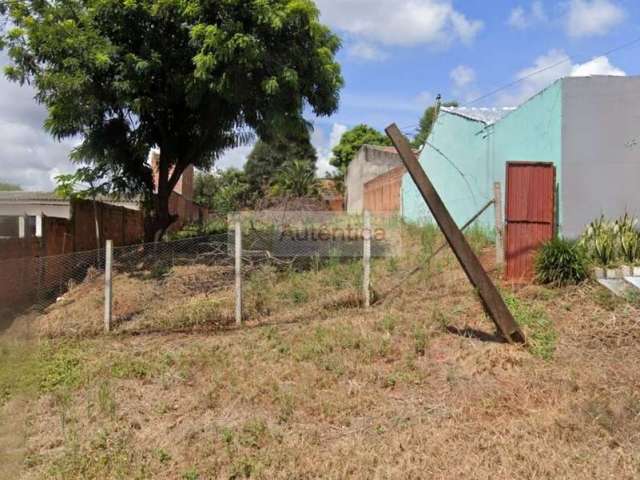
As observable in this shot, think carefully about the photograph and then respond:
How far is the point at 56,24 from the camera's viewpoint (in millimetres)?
8781

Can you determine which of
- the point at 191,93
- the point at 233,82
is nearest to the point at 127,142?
the point at 191,93

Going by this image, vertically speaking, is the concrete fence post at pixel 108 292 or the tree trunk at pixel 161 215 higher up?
the tree trunk at pixel 161 215

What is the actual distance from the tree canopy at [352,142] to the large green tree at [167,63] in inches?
1202

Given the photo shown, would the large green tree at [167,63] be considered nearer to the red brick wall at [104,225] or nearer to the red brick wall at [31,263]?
the red brick wall at [104,225]

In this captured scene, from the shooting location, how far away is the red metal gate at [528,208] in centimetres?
744

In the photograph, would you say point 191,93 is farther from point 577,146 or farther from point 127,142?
point 577,146

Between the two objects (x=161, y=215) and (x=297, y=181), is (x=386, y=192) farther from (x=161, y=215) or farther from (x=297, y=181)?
(x=297, y=181)

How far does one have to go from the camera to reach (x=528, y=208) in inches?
296

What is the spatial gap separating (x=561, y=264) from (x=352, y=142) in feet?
118

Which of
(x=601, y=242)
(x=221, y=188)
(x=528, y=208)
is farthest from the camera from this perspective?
(x=221, y=188)

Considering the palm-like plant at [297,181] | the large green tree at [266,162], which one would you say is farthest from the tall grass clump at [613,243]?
the large green tree at [266,162]

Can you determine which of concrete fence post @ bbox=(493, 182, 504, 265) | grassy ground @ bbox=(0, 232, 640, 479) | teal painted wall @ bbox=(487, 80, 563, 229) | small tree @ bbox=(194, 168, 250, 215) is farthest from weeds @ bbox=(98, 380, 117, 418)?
small tree @ bbox=(194, 168, 250, 215)

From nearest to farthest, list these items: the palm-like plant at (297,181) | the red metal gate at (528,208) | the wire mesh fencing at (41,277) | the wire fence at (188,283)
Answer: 1. the wire mesh fencing at (41,277)
2. the wire fence at (188,283)
3. the red metal gate at (528,208)
4. the palm-like plant at (297,181)

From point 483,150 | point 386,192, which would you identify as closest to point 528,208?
point 483,150
